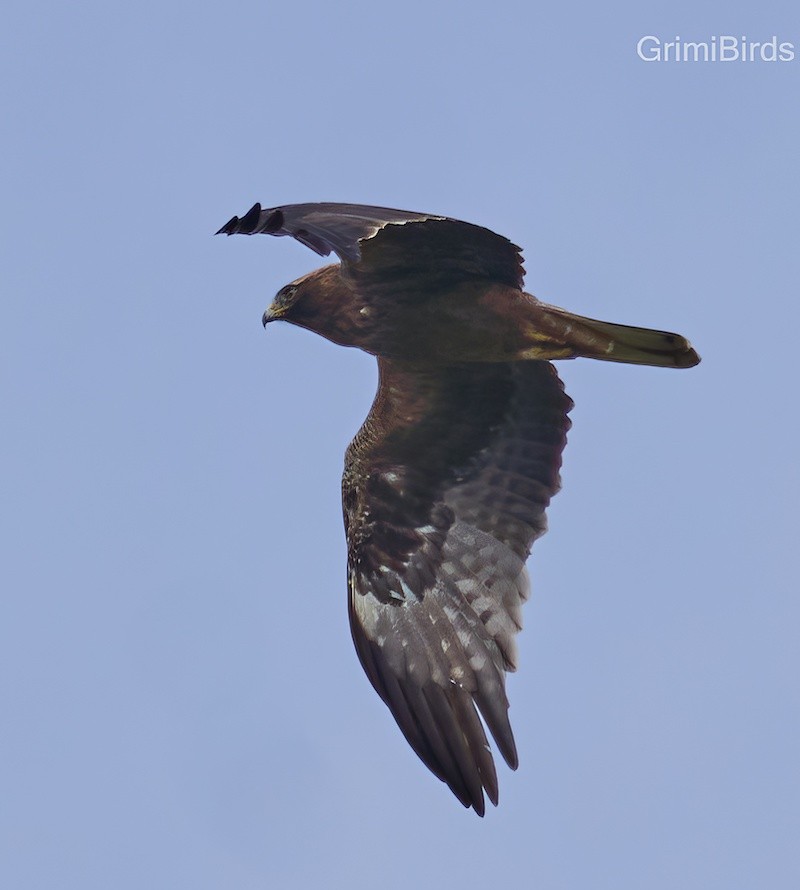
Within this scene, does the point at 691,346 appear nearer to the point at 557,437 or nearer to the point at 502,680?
the point at 557,437

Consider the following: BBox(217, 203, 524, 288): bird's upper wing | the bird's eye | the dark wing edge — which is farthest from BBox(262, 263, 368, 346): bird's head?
the dark wing edge

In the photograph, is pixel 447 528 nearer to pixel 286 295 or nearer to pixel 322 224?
pixel 286 295

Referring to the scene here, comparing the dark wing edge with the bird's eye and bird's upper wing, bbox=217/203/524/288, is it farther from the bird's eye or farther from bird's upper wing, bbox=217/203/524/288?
the bird's eye

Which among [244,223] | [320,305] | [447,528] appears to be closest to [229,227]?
[244,223]

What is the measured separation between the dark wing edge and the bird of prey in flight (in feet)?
0.55

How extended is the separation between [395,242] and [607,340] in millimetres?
1333

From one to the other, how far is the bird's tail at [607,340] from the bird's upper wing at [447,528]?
0.86 m

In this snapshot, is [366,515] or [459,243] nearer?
[459,243]

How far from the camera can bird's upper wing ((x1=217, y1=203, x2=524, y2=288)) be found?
Answer: 7570 millimetres

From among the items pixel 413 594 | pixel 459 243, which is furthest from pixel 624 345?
pixel 413 594

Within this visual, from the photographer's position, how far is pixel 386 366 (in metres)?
9.93

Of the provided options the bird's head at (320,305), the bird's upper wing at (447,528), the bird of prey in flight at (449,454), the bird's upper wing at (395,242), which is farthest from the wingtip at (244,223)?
the bird's upper wing at (447,528)

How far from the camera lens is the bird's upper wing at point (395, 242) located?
757 cm

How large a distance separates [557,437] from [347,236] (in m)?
2.76
